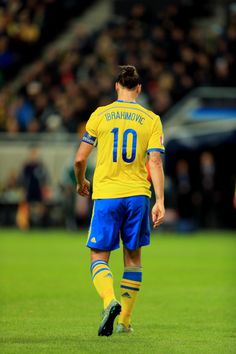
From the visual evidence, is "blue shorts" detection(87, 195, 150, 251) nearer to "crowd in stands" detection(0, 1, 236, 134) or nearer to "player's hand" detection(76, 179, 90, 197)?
"player's hand" detection(76, 179, 90, 197)

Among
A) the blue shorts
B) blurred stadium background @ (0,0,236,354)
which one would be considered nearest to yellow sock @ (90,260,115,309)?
the blue shorts

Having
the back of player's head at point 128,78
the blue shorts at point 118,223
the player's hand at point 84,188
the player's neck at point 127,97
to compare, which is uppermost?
the back of player's head at point 128,78

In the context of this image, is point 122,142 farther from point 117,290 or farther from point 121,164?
point 117,290

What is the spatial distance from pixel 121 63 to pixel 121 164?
22.4 metres

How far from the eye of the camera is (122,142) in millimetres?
9078

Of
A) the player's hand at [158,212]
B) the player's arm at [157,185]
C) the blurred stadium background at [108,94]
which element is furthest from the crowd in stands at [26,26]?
the player's hand at [158,212]

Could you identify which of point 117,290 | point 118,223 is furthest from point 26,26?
point 118,223

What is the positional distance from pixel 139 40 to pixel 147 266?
52.6 feet

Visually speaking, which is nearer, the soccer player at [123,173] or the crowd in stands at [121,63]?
the soccer player at [123,173]

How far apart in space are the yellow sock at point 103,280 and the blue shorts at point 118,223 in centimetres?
15

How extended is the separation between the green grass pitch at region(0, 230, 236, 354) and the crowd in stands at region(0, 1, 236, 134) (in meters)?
8.74

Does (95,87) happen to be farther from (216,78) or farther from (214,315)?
(214,315)

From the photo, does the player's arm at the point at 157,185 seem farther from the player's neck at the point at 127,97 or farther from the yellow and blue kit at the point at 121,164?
the player's neck at the point at 127,97

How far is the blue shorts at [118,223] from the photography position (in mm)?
9016
